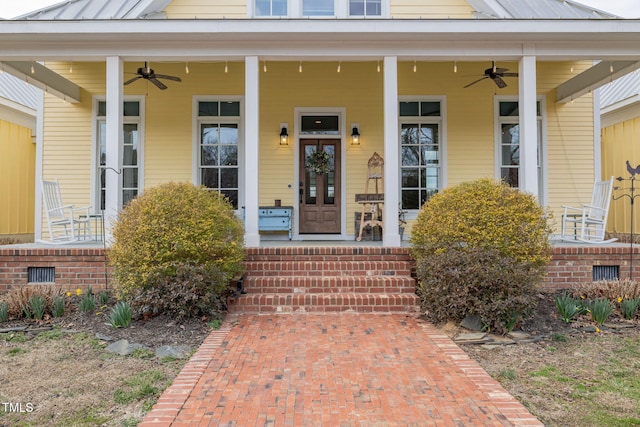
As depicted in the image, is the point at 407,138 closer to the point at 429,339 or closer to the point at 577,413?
the point at 429,339

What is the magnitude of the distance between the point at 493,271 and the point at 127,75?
23.9ft

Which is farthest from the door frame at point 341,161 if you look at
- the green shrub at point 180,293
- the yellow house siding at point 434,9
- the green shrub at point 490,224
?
the green shrub at point 180,293

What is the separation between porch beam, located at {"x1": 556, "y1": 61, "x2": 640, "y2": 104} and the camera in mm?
6945

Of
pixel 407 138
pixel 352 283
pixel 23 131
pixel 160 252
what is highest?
pixel 23 131

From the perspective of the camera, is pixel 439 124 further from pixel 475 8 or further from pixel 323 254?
pixel 323 254

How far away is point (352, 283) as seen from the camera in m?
5.44

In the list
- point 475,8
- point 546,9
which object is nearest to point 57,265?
point 475,8

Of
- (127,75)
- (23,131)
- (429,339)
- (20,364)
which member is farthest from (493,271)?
(23,131)

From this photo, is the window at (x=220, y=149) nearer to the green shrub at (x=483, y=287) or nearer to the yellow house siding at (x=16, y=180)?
the green shrub at (x=483, y=287)

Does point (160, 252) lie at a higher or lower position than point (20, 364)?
higher

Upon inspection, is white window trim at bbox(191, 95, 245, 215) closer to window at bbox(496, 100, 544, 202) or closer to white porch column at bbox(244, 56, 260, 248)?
white porch column at bbox(244, 56, 260, 248)

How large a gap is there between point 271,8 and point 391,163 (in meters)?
4.66

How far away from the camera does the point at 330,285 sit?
5434 mm

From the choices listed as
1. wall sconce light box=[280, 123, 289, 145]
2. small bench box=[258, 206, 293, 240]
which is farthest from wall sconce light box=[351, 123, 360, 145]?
small bench box=[258, 206, 293, 240]
